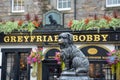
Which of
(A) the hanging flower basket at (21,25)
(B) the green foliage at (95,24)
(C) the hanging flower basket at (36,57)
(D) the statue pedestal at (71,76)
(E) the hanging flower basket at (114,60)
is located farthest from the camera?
(A) the hanging flower basket at (21,25)

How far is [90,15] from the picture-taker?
55.5ft

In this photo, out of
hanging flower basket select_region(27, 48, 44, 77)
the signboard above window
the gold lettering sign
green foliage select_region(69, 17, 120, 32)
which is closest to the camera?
green foliage select_region(69, 17, 120, 32)

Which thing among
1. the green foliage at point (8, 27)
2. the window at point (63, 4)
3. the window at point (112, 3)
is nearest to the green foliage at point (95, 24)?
the window at point (112, 3)

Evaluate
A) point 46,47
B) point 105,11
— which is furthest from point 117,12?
point 46,47

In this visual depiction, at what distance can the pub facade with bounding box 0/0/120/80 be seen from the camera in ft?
53.5

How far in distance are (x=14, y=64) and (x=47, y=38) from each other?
2.10 m

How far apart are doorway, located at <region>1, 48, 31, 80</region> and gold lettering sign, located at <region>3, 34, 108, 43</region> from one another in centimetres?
48

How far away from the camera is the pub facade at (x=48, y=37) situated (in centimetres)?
1630

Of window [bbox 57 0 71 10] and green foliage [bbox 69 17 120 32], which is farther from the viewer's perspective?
window [bbox 57 0 71 10]

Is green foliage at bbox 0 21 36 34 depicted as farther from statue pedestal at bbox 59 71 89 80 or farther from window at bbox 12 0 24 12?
statue pedestal at bbox 59 71 89 80

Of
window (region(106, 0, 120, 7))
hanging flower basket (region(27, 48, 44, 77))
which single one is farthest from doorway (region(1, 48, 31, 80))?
window (region(106, 0, 120, 7))

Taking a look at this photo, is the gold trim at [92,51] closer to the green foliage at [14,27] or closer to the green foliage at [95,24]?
the green foliage at [95,24]

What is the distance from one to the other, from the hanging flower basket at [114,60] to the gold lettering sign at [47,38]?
2.75 feet

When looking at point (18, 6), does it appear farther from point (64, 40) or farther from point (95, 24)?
point (64, 40)
